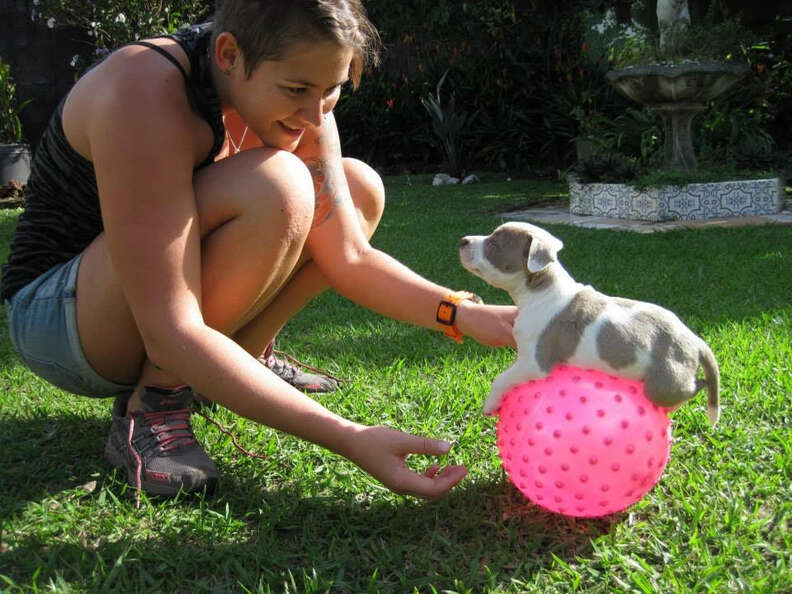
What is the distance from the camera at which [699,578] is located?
1677mm

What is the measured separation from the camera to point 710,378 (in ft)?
6.05

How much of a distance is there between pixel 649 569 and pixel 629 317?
1.72 ft

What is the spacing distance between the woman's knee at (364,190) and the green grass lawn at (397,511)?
0.59 meters

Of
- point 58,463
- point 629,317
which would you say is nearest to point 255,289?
point 58,463

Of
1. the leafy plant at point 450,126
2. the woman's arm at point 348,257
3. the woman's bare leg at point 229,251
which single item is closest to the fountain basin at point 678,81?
the leafy plant at point 450,126

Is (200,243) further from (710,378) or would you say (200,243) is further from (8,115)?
(8,115)

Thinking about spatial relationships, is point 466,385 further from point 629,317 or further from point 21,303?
point 21,303

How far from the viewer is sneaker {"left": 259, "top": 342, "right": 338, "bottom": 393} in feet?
9.27

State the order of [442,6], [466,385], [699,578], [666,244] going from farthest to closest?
[442,6], [666,244], [466,385], [699,578]

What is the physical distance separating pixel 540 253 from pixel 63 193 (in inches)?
50.1

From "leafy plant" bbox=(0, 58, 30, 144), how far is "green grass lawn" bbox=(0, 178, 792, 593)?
7464mm

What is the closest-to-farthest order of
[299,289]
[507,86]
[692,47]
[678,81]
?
[299,289] → [678,81] → [692,47] → [507,86]

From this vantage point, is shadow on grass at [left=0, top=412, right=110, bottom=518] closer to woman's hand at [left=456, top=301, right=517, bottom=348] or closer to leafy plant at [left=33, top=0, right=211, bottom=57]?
woman's hand at [left=456, top=301, right=517, bottom=348]

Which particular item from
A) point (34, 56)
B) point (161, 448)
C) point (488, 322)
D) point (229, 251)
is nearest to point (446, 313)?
point (488, 322)
